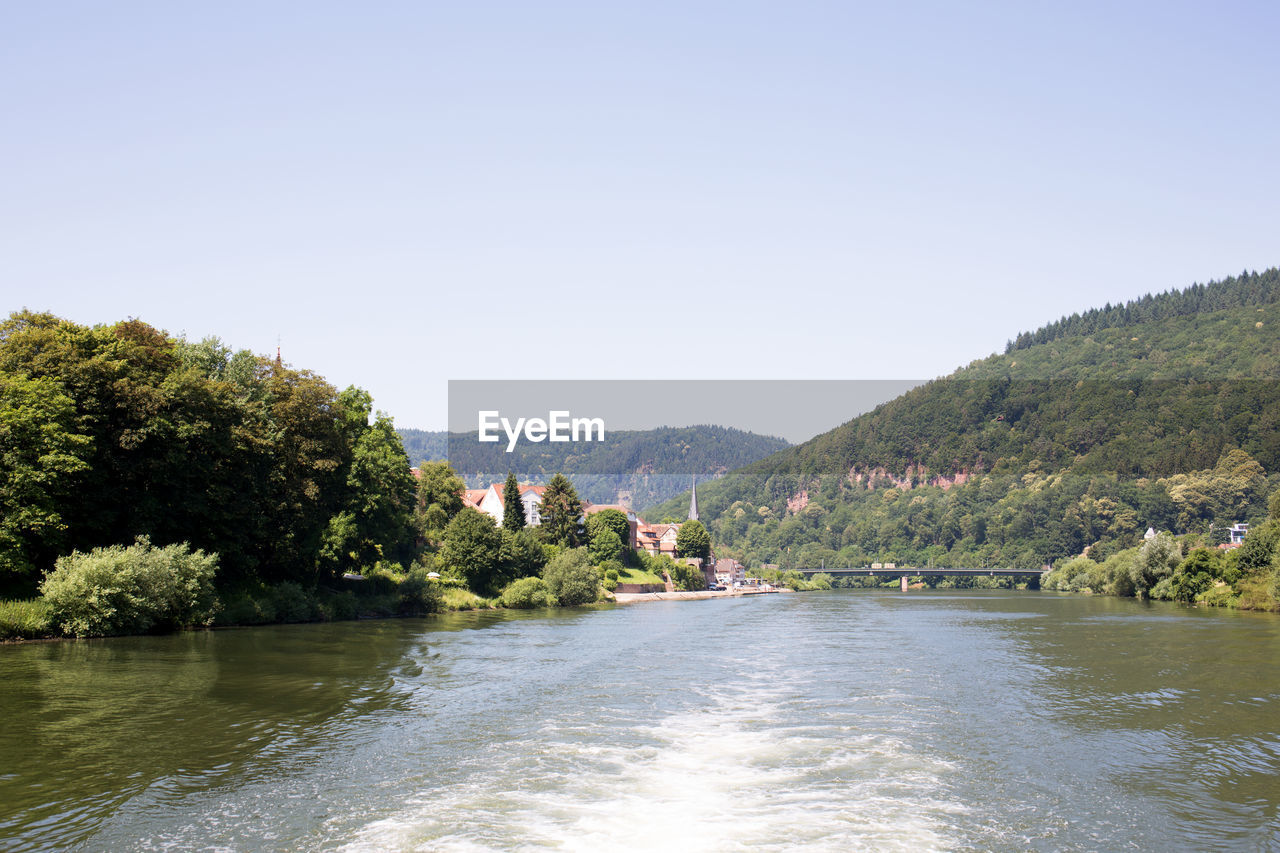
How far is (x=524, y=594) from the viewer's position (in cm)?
7069

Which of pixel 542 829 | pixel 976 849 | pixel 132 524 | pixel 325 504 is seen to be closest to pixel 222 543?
pixel 132 524

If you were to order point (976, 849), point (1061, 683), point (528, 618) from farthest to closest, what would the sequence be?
point (528, 618) < point (1061, 683) < point (976, 849)

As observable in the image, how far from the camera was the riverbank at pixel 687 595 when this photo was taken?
Result: 94.5 m

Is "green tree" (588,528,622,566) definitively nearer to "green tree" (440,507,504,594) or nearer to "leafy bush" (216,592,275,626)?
"green tree" (440,507,504,594)

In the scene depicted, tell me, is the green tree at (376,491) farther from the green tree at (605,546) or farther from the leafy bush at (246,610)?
the green tree at (605,546)

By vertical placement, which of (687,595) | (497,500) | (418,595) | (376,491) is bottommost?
(687,595)

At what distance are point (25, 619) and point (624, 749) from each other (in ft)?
83.0

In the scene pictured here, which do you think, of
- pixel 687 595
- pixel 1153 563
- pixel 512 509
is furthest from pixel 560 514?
pixel 1153 563

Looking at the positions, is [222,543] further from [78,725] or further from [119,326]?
[78,725]

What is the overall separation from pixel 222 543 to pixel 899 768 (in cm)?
3532

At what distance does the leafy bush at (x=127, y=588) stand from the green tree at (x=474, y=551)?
1157 inches

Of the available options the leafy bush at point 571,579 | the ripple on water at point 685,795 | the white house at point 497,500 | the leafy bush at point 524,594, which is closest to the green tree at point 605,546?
the white house at point 497,500

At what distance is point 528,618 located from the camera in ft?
198

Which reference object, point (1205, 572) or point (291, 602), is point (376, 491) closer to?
point (291, 602)
